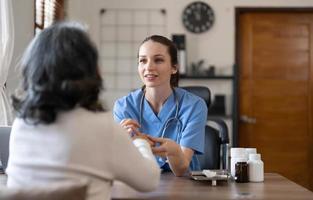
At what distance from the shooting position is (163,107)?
2037 mm

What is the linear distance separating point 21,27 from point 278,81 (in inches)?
111

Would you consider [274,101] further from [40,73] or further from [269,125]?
[40,73]

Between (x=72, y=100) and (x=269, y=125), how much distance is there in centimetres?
421

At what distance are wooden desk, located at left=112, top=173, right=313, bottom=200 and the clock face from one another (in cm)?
336

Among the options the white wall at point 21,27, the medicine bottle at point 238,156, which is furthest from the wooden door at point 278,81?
the medicine bottle at point 238,156

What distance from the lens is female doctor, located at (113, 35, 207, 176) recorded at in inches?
77.6

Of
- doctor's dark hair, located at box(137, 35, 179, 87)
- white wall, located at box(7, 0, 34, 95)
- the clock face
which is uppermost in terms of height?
the clock face

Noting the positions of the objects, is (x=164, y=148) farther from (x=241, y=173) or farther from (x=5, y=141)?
(x=5, y=141)

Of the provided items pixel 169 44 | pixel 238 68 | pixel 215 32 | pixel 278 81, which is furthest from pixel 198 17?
pixel 169 44

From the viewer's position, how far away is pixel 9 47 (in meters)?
2.80

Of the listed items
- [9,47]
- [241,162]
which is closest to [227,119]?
[9,47]

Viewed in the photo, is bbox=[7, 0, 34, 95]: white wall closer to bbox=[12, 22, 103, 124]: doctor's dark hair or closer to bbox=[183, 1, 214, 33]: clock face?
bbox=[183, 1, 214, 33]: clock face

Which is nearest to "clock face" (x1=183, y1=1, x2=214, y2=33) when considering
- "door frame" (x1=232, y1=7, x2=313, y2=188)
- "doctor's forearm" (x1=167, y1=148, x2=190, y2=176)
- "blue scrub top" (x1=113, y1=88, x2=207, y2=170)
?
"door frame" (x1=232, y1=7, x2=313, y2=188)

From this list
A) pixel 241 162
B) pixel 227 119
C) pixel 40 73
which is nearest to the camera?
pixel 40 73
